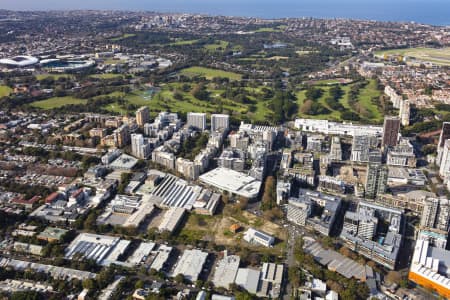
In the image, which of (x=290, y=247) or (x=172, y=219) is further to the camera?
(x=172, y=219)

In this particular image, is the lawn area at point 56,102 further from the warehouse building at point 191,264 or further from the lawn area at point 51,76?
the warehouse building at point 191,264

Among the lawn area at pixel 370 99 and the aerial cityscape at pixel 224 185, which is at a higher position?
the lawn area at pixel 370 99

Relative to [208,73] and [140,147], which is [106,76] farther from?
[140,147]

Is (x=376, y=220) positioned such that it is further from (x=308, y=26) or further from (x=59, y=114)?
(x=308, y=26)

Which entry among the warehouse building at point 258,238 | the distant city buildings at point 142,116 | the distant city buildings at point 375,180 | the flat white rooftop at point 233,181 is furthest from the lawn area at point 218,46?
the warehouse building at point 258,238

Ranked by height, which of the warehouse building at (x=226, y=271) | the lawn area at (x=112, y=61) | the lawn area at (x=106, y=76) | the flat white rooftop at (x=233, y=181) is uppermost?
the lawn area at (x=112, y=61)

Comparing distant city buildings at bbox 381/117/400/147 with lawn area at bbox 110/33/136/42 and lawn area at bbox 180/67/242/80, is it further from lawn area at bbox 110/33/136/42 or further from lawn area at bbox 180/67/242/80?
lawn area at bbox 110/33/136/42

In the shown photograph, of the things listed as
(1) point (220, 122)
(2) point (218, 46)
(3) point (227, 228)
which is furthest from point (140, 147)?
(2) point (218, 46)
